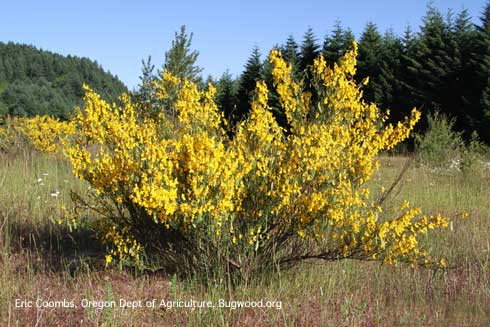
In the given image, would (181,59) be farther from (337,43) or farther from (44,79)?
(44,79)

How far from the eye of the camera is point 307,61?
25.1 meters

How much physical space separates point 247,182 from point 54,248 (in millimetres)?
1890

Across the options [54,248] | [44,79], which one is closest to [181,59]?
[54,248]

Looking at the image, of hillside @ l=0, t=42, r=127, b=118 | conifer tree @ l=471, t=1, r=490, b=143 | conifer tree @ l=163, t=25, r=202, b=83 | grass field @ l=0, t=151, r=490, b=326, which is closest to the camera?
grass field @ l=0, t=151, r=490, b=326

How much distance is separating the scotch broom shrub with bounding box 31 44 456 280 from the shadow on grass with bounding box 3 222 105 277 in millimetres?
394

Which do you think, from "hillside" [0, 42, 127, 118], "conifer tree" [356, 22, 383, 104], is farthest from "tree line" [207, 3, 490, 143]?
"hillside" [0, 42, 127, 118]

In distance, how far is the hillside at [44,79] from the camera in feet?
222

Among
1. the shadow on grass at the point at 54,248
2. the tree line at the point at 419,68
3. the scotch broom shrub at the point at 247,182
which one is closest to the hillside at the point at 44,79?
the tree line at the point at 419,68

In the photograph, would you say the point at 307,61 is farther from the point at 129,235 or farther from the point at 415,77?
the point at 129,235

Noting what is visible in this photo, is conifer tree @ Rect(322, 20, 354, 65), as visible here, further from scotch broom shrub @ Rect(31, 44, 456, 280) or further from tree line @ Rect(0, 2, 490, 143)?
scotch broom shrub @ Rect(31, 44, 456, 280)

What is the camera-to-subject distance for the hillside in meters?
67.6

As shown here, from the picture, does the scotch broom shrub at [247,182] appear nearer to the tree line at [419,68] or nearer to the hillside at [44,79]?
the tree line at [419,68]

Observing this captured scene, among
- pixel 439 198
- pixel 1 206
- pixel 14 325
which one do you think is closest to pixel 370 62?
pixel 439 198

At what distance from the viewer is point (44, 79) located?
8544 centimetres
